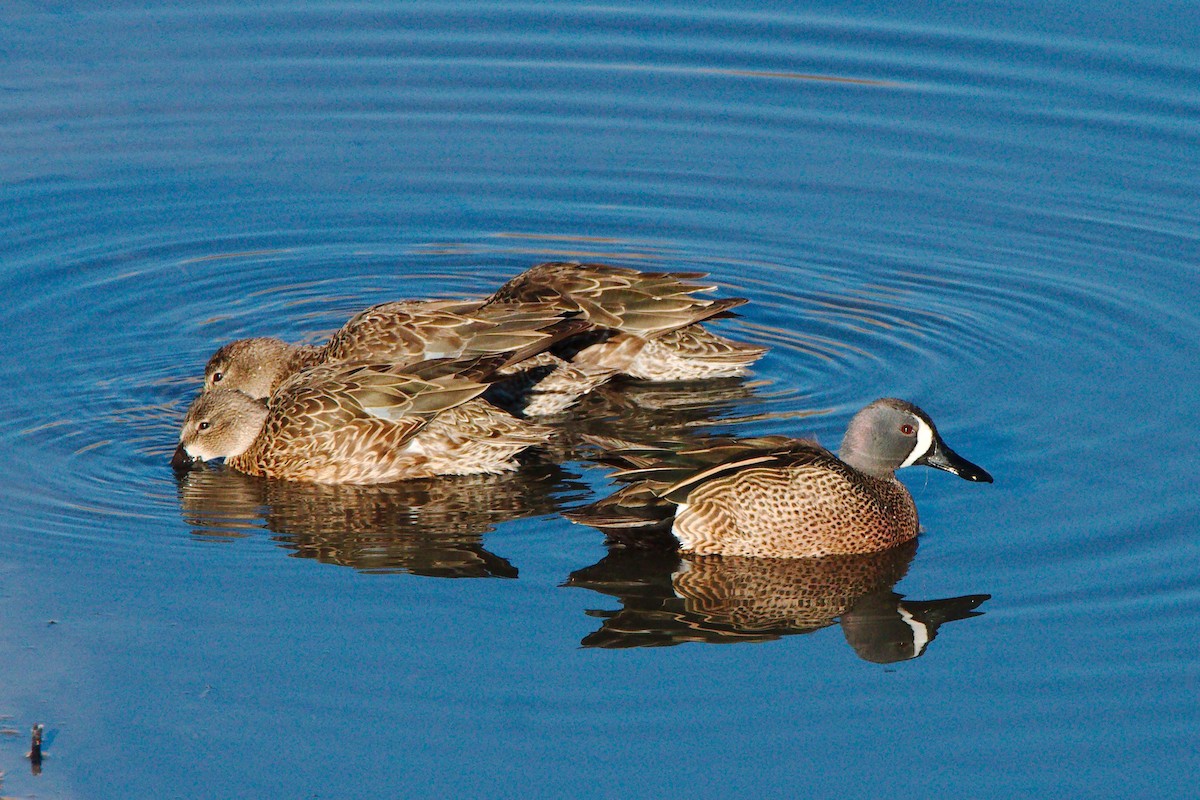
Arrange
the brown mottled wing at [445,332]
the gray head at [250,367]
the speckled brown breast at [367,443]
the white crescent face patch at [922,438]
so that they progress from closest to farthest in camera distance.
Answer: the white crescent face patch at [922,438], the speckled brown breast at [367,443], the brown mottled wing at [445,332], the gray head at [250,367]

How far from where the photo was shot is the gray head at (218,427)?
9289 millimetres

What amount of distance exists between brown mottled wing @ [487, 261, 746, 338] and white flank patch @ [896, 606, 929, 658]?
343 centimetres

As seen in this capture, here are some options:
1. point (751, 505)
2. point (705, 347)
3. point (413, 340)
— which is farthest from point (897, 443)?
point (413, 340)

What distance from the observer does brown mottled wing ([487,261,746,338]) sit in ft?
35.0

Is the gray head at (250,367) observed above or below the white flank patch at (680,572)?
above

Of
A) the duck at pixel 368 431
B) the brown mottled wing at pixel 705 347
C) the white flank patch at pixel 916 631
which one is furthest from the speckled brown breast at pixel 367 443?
the white flank patch at pixel 916 631

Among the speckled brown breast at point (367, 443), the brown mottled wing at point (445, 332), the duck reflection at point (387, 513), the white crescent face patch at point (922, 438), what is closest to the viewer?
the duck reflection at point (387, 513)

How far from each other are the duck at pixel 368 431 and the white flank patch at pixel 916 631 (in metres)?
2.59

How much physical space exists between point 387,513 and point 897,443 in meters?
2.53

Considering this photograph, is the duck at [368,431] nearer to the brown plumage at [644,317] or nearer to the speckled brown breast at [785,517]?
the brown plumage at [644,317]

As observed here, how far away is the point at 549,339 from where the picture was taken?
9961mm

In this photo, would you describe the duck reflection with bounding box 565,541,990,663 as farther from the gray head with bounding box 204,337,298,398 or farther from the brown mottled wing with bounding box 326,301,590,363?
the gray head with bounding box 204,337,298,398

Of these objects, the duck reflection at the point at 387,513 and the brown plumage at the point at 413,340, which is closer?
the duck reflection at the point at 387,513

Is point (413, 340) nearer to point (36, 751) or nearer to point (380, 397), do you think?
point (380, 397)
